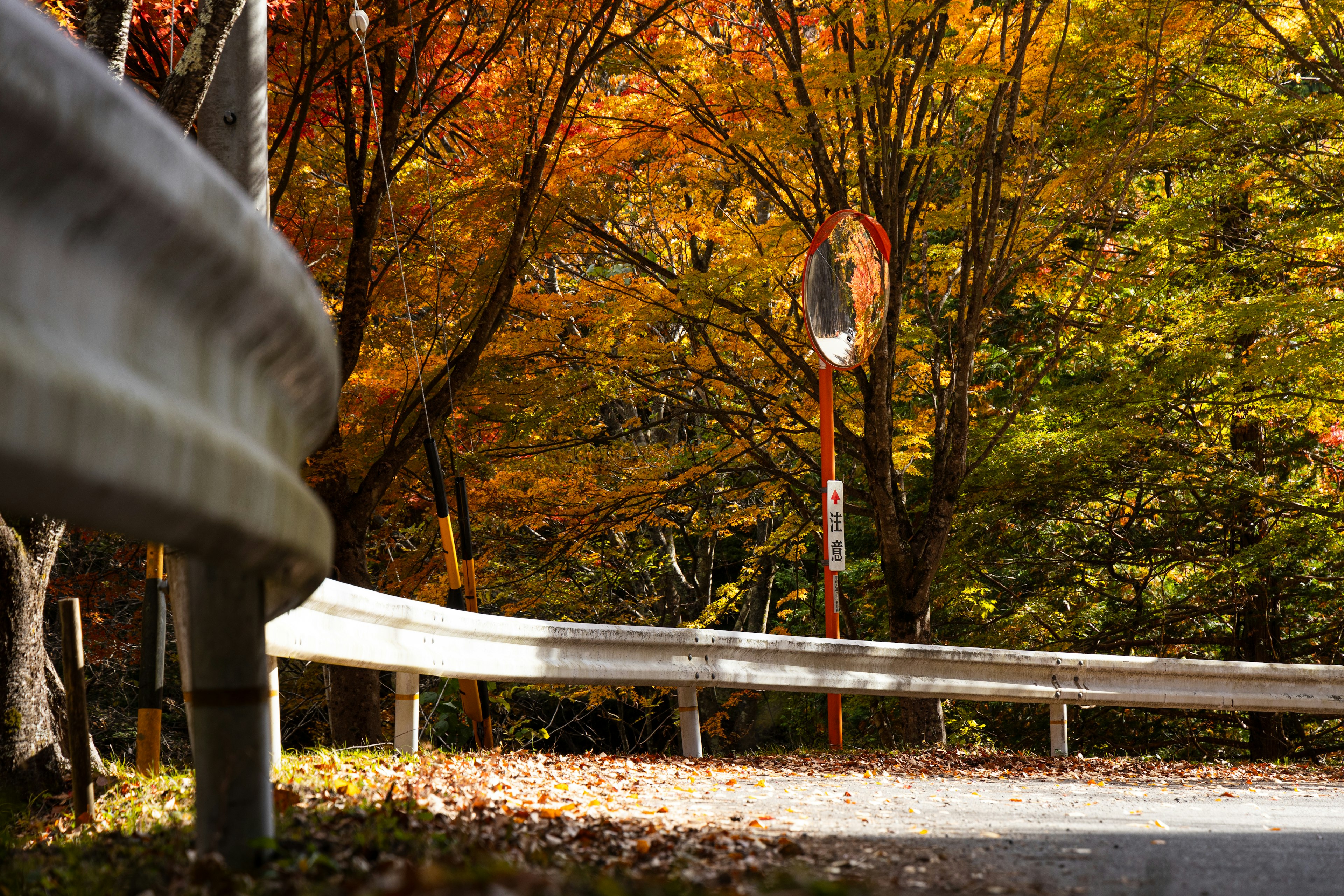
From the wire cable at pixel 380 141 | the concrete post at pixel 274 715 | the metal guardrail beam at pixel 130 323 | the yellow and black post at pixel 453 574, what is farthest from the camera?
the wire cable at pixel 380 141

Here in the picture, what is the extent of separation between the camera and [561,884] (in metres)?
2.25

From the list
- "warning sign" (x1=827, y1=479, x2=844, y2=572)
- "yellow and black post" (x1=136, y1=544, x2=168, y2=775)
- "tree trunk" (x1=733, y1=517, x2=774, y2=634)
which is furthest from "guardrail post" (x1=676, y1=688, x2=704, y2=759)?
"tree trunk" (x1=733, y1=517, x2=774, y2=634)

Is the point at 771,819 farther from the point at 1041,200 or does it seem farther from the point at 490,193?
the point at 1041,200

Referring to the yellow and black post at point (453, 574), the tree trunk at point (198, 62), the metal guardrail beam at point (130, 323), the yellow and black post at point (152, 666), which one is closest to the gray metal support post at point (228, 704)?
the metal guardrail beam at point (130, 323)

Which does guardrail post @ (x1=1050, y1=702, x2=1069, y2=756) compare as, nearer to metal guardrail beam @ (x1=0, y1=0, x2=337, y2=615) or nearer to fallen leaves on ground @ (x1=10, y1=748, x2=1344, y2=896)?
fallen leaves on ground @ (x1=10, y1=748, x2=1344, y2=896)

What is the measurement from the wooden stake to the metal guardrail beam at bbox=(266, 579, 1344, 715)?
747 millimetres

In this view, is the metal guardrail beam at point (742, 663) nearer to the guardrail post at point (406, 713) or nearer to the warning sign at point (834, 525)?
the guardrail post at point (406, 713)

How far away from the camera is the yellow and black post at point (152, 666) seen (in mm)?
4961

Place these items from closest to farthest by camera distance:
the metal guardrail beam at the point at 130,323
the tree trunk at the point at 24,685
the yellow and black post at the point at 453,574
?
1. the metal guardrail beam at the point at 130,323
2. the tree trunk at the point at 24,685
3. the yellow and black post at the point at 453,574

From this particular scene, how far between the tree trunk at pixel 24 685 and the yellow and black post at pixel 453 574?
2139mm

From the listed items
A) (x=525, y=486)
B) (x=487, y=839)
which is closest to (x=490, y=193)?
(x=525, y=486)

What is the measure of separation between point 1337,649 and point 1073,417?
4898mm

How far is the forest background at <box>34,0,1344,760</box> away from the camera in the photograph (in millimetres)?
10070

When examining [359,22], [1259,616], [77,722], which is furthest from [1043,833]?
[1259,616]
